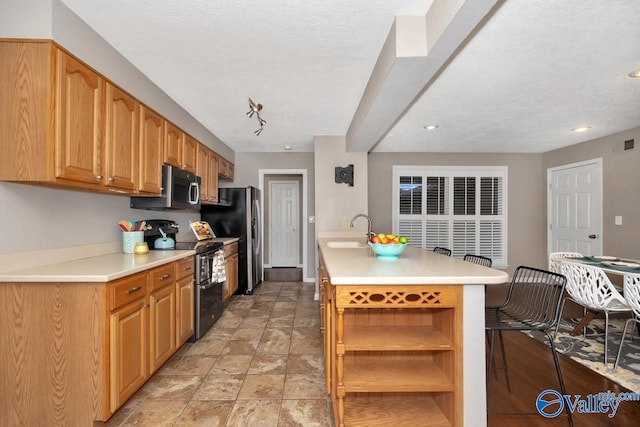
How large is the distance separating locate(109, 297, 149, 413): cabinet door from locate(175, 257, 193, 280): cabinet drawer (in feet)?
1.83

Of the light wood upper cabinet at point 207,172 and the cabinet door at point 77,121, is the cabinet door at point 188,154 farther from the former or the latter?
the cabinet door at point 77,121

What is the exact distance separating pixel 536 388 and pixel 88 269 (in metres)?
3.00

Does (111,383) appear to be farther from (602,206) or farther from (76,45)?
(602,206)

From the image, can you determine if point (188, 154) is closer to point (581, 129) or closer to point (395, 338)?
point (395, 338)

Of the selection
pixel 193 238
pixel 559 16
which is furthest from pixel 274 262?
A: pixel 559 16

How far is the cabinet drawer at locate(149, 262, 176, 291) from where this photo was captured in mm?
2182

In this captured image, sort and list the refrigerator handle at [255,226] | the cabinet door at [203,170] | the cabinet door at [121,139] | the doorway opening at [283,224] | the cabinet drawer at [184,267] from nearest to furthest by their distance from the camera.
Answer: the cabinet door at [121,139], the cabinet drawer at [184,267], the cabinet door at [203,170], the refrigerator handle at [255,226], the doorway opening at [283,224]

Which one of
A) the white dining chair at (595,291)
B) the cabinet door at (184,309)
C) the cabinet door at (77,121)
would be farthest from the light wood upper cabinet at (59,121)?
the white dining chair at (595,291)

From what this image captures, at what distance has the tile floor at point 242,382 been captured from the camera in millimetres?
1869

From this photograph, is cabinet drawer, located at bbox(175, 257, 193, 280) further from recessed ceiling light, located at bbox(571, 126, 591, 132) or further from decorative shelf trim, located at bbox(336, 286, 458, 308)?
recessed ceiling light, located at bbox(571, 126, 591, 132)

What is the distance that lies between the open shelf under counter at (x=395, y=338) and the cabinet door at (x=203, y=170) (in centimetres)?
279

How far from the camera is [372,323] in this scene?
189 centimetres

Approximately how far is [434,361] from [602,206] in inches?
166

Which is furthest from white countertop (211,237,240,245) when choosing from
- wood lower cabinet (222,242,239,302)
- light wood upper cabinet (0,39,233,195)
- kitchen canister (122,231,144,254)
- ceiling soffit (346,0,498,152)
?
ceiling soffit (346,0,498,152)
